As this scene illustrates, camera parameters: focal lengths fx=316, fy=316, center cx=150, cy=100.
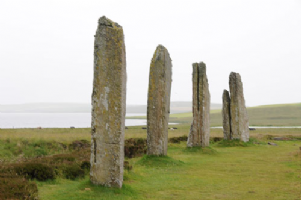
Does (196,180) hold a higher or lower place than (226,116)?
lower

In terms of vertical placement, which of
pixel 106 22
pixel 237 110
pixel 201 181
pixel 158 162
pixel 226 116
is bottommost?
pixel 201 181

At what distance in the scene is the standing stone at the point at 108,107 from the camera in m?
9.94

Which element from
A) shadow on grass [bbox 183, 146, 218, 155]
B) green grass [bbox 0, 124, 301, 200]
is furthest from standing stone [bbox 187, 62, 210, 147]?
green grass [bbox 0, 124, 301, 200]

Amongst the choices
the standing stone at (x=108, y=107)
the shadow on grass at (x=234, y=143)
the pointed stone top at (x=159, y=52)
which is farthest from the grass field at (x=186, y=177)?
the pointed stone top at (x=159, y=52)

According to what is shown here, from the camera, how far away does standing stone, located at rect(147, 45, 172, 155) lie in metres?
16.8

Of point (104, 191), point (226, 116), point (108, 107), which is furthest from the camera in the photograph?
point (226, 116)

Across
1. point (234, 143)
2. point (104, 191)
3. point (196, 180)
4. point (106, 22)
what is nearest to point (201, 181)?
point (196, 180)

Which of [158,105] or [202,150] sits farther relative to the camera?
[202,150]

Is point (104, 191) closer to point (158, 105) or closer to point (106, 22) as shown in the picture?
point (106, 22)

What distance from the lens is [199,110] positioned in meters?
22.5

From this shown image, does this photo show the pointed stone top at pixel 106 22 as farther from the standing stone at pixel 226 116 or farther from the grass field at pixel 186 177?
the standing stone at pixel 226 116

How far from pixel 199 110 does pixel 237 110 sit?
6378 mm

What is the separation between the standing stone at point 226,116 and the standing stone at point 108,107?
61.9 feet

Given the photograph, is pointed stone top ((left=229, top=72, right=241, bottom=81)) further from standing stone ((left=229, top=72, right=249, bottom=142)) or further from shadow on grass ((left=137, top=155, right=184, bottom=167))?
shadow on grass ((left=137, top=155, right=184, bottom=167))
